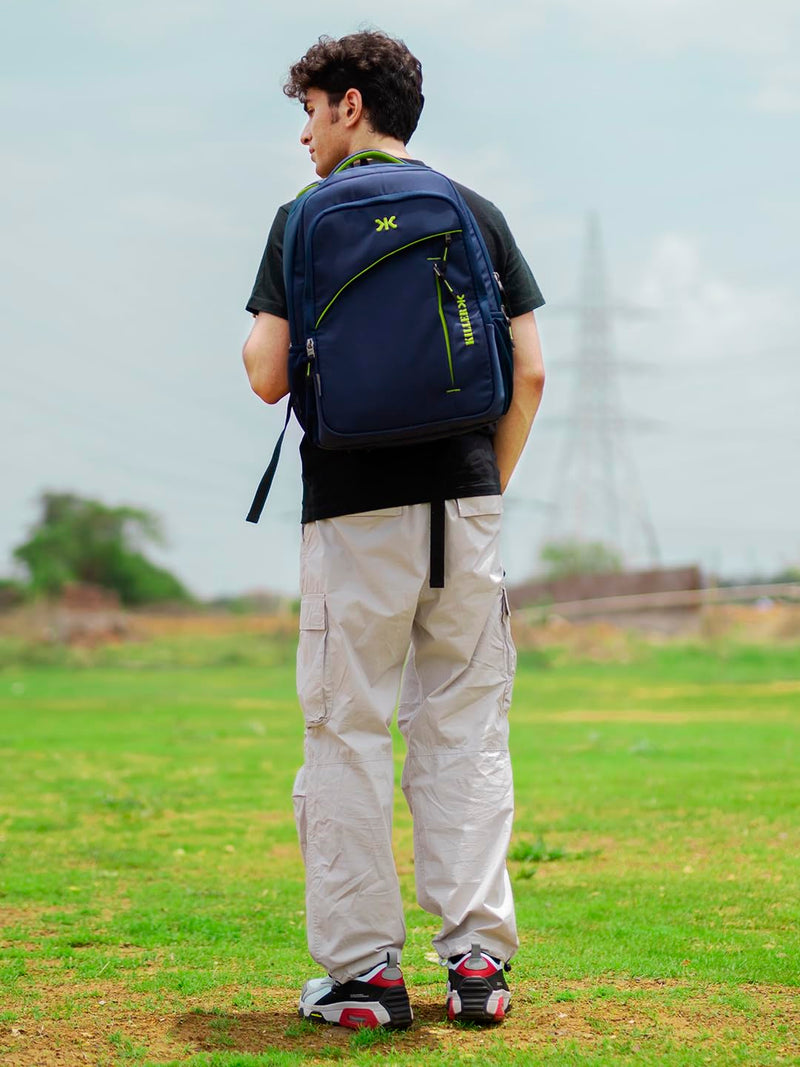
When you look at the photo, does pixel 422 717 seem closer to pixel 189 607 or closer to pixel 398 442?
pixel 398 442

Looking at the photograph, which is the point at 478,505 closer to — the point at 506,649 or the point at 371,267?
the point at 506,649

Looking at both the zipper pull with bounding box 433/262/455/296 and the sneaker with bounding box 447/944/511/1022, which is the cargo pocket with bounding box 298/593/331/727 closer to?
the sneaker with bounding box 447/944/511/1022

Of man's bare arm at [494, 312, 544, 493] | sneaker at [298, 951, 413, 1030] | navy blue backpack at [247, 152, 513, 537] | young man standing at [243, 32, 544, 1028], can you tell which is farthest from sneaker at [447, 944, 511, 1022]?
navy blue backpack at [247, 152, 513, 537]

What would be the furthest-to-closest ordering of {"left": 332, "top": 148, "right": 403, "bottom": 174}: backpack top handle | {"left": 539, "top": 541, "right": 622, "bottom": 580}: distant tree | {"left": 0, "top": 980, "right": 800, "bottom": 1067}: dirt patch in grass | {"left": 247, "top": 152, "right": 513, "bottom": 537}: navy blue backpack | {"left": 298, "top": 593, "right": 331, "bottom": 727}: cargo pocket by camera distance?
{"left": 539, "top": 541, "right": 622, "bottom": 580}: distant tree < {"left": 332, "top": 148, "right": 403, "bottom": 174}: backpack top handle < {"left": 298, "top": 593, "right": 331, "bottom": 727}: cargo pocket < {"left": 247, "top": 152, "right": 513, "bottom": 537}: navy blue backpack < {"left": 0, "top": 980, "right": 800, "bottom": 1067}: dirt patch in grass

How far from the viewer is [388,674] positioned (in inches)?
136

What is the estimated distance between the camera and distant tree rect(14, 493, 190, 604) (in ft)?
204

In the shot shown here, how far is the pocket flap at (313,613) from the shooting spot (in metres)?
3.39

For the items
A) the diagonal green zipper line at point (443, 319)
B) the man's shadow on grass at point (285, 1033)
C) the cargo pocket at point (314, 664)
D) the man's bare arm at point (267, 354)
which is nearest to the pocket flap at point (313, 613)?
the cargo pocket at point (314, 664)

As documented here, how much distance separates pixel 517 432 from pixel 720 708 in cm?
1381

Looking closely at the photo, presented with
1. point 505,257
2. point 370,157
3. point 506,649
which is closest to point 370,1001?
point 506,649

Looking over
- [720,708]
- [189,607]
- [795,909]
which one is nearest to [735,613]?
[720,708]

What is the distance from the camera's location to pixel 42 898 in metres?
5.28

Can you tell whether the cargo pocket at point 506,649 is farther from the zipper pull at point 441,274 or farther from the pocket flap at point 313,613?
the zipper pull at point 441,274

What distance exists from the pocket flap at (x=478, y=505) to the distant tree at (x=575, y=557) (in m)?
55.5
